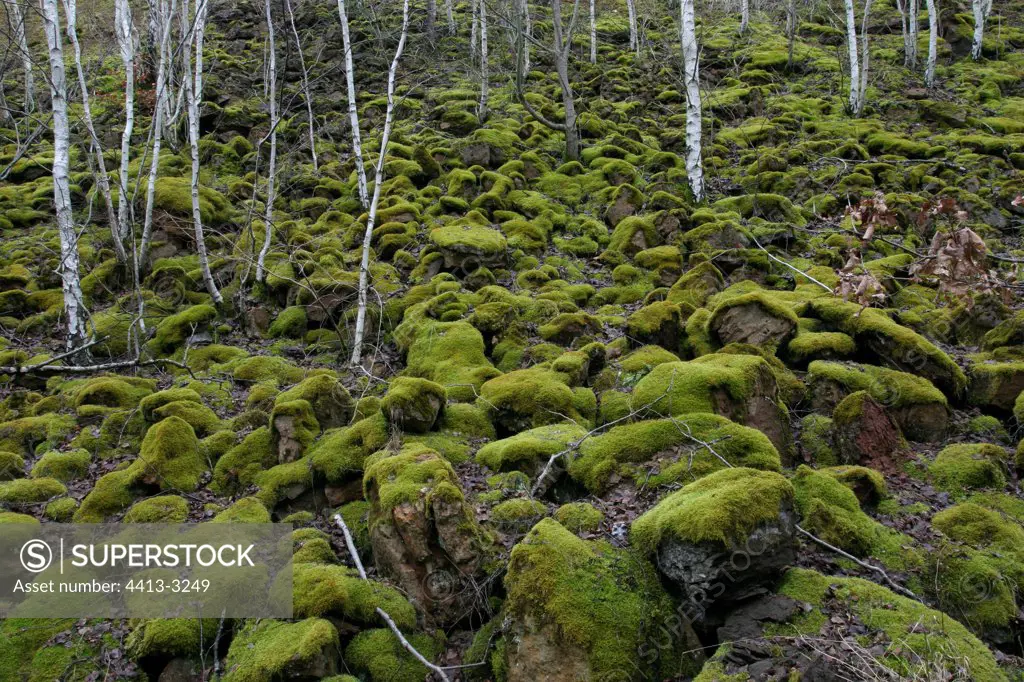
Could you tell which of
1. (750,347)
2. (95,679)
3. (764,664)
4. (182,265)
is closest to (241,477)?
(95,679)

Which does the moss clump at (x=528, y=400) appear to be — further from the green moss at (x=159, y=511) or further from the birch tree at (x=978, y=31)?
the birch tree at (x=978, y=31)

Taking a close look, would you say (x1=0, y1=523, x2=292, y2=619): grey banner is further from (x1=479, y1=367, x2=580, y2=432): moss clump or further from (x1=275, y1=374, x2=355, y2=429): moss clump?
(x1=479, y1=367, x2=580, y2=432): moss clump

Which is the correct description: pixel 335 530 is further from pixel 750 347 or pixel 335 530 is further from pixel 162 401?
pixel 750 347

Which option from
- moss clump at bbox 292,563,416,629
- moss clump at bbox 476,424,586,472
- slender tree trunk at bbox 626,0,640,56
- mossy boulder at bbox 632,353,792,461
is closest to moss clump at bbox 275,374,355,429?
moss clump at bbox 476,424,586,472

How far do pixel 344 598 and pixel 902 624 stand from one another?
430 centimetres

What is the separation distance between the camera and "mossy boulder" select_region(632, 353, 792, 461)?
23.1 ft

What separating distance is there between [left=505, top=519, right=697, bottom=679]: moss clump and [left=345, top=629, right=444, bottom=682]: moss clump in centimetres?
84

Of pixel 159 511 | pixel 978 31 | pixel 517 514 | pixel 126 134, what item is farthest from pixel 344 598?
pixel 978 31

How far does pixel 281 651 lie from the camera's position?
480 cm

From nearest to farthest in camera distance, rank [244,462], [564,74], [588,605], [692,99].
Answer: [588,605]
[244,462]
[692,99]
[564,74]

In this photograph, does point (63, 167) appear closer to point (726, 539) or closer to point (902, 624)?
point (726, 539)

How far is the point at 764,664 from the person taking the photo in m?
3.98

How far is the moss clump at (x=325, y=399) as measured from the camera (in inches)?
320

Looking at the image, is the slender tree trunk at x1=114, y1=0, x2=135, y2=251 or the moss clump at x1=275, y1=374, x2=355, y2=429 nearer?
the moss clump at x1=275, y1=374, x2=355, y2=429
